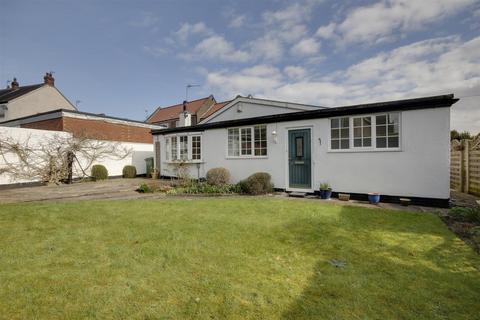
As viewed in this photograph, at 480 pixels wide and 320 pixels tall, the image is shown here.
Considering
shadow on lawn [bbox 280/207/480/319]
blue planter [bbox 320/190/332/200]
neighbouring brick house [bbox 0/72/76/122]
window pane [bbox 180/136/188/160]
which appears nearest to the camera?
shadow on lawn [bbox 280/207/480/319]

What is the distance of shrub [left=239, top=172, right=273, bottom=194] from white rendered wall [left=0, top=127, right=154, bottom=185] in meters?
11.1

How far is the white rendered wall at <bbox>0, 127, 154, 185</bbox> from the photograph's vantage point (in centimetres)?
1140

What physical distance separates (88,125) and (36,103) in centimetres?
1197

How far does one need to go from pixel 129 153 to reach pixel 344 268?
1759 cm

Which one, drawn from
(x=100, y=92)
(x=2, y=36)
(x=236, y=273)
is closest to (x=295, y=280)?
(x=236, y=273)

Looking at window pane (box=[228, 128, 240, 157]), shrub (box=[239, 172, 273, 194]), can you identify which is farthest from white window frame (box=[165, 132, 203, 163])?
shrub (box=[239, 172, 273, 194])

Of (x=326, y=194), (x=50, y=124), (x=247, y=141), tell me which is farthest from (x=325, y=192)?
(x=50, y=124)

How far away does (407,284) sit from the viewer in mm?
2809

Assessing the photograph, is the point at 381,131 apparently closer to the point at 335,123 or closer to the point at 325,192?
the point at 335,123

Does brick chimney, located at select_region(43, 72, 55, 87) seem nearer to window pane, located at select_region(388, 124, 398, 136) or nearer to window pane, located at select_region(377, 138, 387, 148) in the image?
window pane, located at select_region(377, 138, 387, 148)

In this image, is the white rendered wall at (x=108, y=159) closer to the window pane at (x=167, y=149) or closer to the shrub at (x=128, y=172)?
the shrub at (x=128, y=172)

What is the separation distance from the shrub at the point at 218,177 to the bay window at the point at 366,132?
4.92 metres

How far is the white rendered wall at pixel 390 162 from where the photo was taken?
6.99 meters

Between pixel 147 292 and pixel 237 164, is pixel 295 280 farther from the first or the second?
pixel 237 164
